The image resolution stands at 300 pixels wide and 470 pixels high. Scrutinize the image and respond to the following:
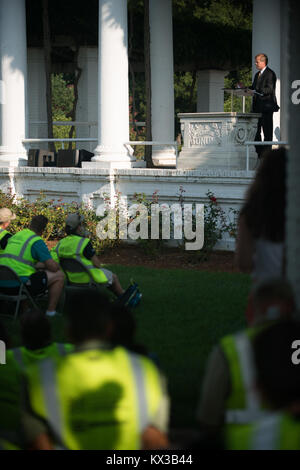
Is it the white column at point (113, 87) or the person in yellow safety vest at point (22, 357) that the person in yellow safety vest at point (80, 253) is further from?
the white column at point (113, 87)

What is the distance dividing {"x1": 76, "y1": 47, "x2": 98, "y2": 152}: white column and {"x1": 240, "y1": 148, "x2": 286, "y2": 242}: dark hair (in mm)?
18854

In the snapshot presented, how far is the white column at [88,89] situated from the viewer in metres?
24.4

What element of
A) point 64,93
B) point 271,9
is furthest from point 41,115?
point 64,93

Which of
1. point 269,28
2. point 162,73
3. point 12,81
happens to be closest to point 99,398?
point 269,28

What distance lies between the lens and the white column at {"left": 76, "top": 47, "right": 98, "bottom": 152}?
24.4 meters

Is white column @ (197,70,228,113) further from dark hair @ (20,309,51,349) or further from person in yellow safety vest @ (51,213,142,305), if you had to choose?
dark hair @ (20,309,51,349)

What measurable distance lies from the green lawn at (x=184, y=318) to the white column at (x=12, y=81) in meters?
6.35

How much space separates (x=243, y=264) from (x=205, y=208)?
9409mm


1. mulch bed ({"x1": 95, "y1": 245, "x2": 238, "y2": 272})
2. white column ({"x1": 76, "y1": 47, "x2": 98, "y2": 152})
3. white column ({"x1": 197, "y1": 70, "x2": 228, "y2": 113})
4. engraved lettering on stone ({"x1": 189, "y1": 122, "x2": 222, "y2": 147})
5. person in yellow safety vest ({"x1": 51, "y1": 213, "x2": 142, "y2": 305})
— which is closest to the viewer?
person in yellow safety vest ({"x1": 51, "y1": 213, "x2": 142, "y2": 305})

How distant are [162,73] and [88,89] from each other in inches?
219

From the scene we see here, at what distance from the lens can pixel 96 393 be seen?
3799 millimetres

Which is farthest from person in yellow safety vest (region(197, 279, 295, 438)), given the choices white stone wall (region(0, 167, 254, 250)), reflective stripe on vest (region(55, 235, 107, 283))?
white stone wall (region(0, 167, 254, 250))

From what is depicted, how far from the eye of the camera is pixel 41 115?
81.2 feet

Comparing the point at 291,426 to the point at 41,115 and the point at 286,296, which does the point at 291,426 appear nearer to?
the point at 286,296
